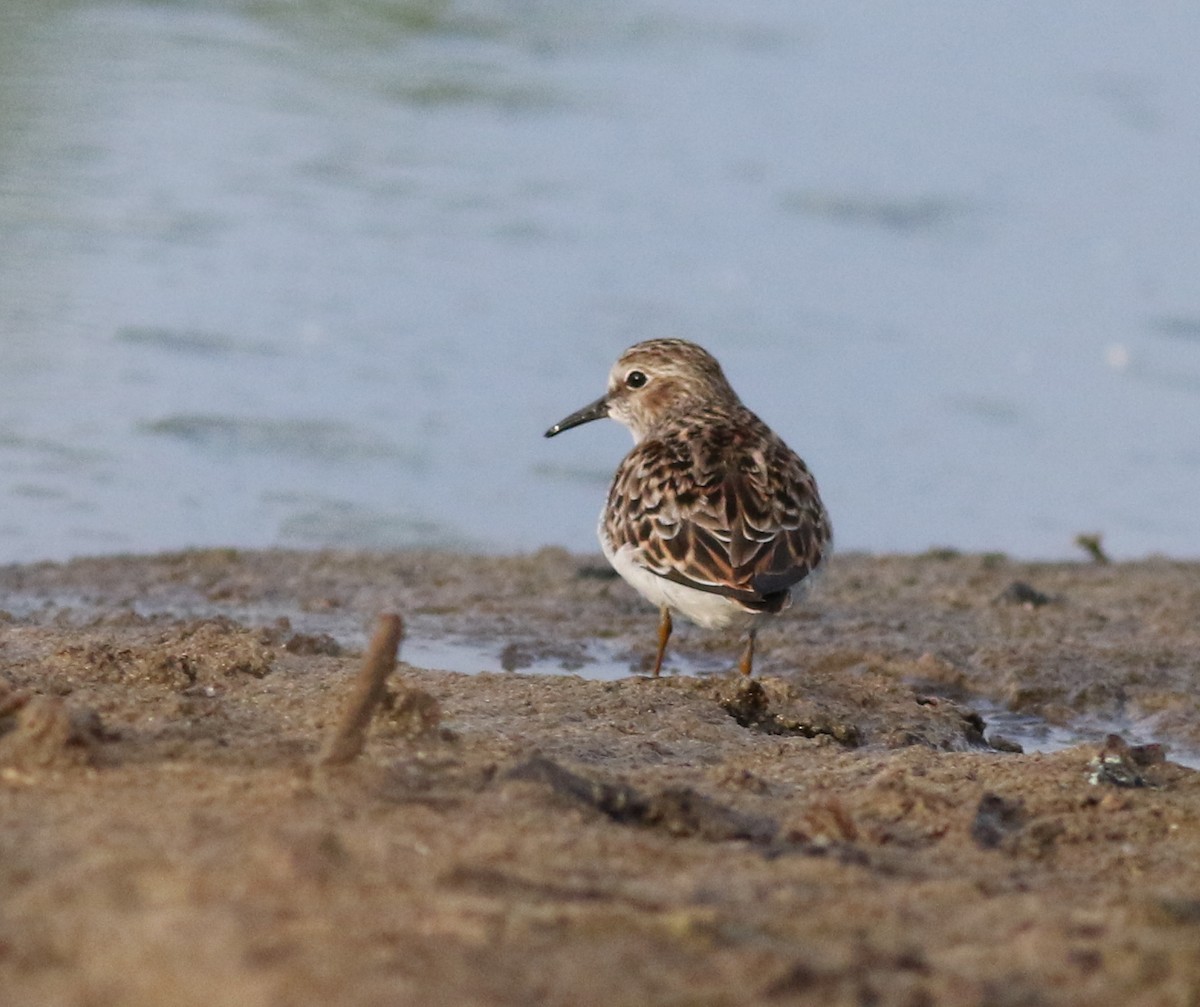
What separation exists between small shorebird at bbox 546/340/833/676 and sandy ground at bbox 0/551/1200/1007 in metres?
0.31

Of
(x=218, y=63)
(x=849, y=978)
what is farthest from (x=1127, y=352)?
(x=849, y=978)

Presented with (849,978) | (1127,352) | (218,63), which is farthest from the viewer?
(218,63)

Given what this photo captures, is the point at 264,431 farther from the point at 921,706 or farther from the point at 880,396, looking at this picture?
the point at 921,706

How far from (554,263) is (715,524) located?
579 cm

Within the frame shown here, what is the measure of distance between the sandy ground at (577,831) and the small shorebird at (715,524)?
1.02ft

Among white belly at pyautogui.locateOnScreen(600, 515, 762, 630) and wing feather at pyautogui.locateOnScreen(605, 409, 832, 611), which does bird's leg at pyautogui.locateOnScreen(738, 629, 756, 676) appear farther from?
wing feather at pyautogui.locateOnScreen(605, 409, 832, 611)

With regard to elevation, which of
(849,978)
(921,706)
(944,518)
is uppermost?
(849,978)

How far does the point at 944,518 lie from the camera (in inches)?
348

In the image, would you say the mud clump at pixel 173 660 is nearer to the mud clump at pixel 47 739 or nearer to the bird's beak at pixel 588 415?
the mud clump at pixel 47 739

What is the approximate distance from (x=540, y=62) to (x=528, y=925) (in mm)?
12430

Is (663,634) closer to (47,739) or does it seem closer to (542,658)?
(542,658)

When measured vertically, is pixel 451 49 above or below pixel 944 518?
above

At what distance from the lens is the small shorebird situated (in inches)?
214

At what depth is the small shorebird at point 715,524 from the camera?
5.43m
